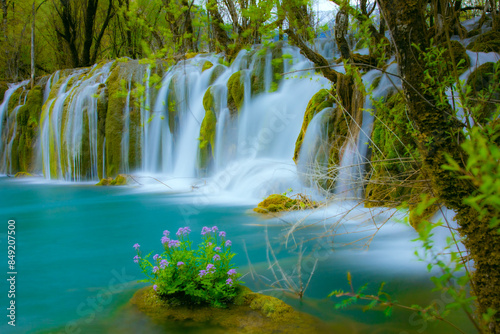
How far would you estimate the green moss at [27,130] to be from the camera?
63.8 ft

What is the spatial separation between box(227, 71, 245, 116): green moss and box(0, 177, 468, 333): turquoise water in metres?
3.91

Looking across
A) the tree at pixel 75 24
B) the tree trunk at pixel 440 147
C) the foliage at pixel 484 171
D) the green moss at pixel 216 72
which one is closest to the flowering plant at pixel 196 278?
the tree trunk at pixel 440 147

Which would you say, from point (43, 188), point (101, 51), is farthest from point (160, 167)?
point (101, 51)

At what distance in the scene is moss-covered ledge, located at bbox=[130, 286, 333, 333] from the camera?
312 cm

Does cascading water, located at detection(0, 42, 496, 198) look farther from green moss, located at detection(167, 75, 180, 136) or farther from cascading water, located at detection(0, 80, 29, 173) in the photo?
cascading water, located at detection(0, 80, 29, 173)

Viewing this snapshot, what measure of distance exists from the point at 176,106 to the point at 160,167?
232cm

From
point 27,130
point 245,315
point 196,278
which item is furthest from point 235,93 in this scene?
point 27,130

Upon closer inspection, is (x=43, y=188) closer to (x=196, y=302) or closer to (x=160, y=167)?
(x=160, y=167)

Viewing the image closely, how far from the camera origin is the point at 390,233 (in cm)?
575

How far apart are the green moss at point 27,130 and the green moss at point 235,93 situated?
487 inches

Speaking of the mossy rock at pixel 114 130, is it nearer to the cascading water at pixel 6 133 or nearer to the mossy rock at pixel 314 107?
the cascading water at pixel 6 133

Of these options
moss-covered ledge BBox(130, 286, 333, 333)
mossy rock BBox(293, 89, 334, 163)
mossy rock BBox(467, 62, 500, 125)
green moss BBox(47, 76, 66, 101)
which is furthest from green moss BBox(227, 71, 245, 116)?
green moss BBox(47, 76, 66, 101)

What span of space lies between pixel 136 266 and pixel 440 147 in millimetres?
3924

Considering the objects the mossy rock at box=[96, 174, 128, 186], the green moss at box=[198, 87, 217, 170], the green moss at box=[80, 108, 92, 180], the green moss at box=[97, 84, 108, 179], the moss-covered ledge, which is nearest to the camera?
the moss-covered ledge
